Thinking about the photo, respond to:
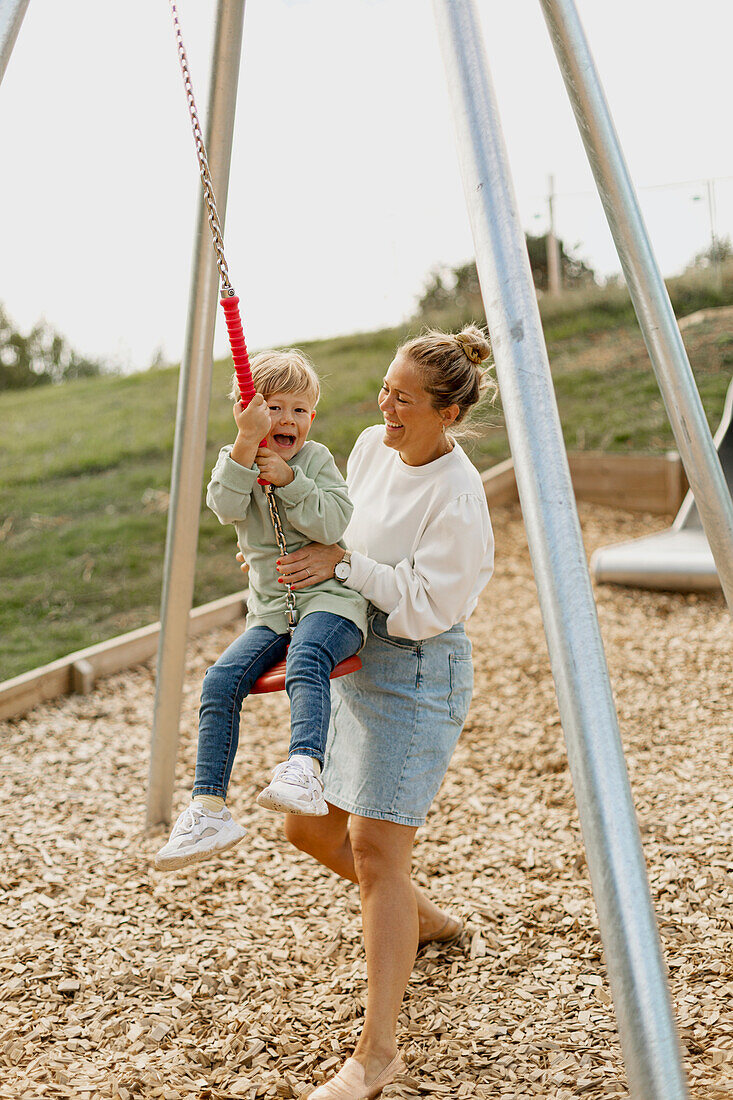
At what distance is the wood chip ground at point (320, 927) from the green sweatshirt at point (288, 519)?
97 cm

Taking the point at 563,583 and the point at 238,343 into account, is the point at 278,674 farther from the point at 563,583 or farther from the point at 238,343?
the point at 563,583

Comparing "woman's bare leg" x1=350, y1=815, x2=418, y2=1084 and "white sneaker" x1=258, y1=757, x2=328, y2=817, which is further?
"woman's bare leg" x1=350, y1=815, x2=418, y2=1084

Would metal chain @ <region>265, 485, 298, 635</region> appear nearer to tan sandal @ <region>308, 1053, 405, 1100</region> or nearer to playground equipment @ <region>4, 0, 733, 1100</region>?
playground equipment @ <region>4, 0, 733, 1100</region>

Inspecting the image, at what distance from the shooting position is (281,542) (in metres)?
1.90

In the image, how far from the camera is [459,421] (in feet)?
6.64

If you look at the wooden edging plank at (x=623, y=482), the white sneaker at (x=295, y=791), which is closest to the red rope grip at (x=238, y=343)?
the white sneaker at (x=295, y=791)

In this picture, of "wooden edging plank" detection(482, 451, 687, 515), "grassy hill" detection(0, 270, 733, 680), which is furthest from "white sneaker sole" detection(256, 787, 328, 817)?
"wooden edging plank" detection(482, 451, 687, 515)

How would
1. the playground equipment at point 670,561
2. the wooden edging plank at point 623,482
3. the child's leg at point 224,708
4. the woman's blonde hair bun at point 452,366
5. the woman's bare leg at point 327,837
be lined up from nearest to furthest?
the child's leg at point 224,708
the woman's blonde hair bun at point 452,366
the woman's bare leg at point 327,837
the playground equipment at point 670,561
the wooden edging plank at point 623,482

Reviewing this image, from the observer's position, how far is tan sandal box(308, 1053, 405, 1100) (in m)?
1.91

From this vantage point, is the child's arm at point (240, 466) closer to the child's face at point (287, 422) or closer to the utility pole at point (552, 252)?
the child's face at point (287, 422)

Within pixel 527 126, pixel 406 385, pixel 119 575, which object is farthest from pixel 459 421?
pixel 527 126

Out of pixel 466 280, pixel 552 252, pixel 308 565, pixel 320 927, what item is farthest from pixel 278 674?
pixel 552 252

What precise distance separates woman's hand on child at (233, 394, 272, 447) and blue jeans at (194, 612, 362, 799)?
37cm

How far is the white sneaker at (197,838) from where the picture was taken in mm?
1729
